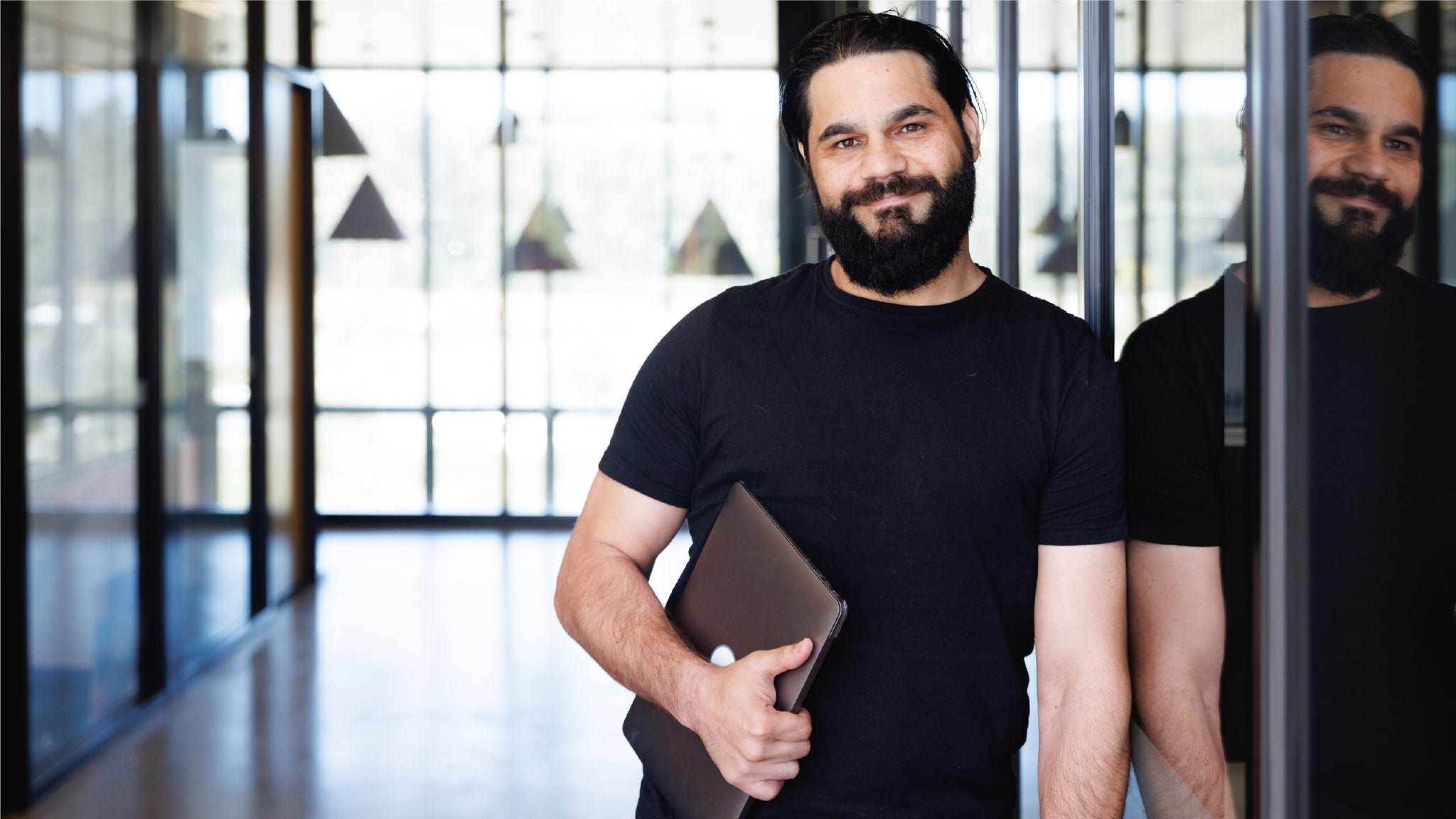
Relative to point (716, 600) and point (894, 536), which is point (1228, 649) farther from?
point (716, 600)

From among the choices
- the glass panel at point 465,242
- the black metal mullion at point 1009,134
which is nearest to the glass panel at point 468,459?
the glass panel at point 465,242

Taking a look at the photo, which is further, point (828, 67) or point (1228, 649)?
point (828, 67)

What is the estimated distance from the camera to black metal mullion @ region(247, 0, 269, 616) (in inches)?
226

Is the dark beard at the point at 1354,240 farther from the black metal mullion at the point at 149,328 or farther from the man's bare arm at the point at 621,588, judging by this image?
the black metal mullion at the point at 149,328

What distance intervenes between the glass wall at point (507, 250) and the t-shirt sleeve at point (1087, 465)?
7135 millimetres

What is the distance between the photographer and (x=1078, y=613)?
4.72 feet

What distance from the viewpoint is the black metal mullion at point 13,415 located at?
11.6 feet

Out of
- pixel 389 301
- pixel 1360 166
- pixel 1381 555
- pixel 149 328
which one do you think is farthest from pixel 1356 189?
pixel 389 301

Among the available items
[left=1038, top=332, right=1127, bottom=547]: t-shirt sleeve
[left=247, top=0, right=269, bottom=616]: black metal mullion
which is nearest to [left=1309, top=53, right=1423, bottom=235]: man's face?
[left=1038, top=332, right=1127, bottom=547]: t-shirt sleeve

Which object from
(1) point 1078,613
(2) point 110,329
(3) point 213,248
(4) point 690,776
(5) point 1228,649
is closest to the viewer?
(5) point 1228,649

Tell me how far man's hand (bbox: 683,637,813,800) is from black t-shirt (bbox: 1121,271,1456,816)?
48 centimetres

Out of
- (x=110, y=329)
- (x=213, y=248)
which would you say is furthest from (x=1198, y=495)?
(x=213, y=248)

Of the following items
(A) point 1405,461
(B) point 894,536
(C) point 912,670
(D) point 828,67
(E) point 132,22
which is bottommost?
(C) point 912,670

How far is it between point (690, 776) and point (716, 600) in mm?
222
